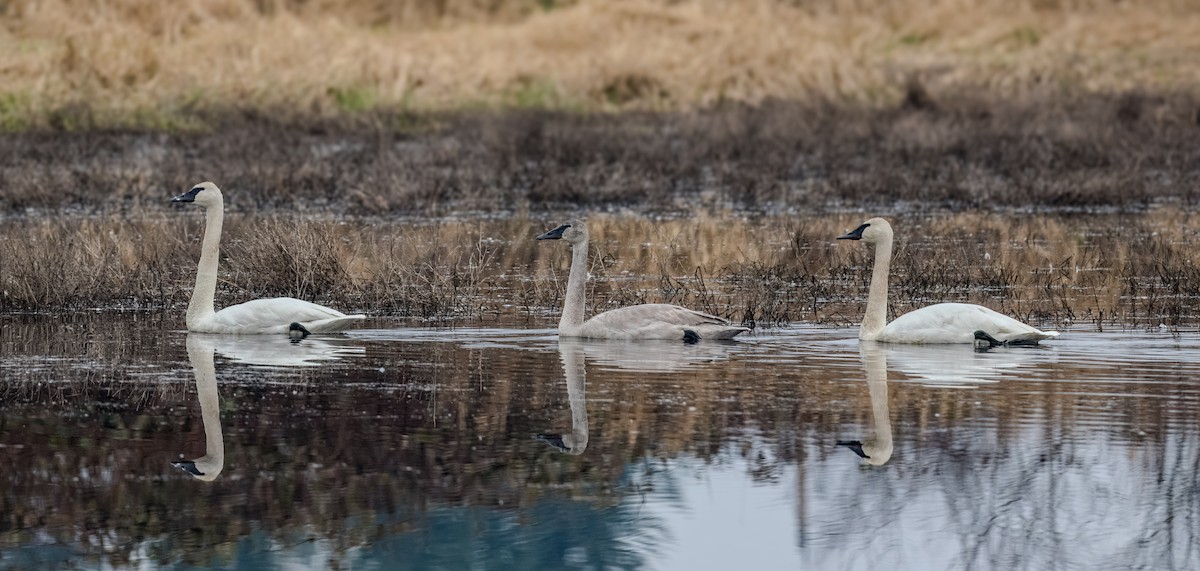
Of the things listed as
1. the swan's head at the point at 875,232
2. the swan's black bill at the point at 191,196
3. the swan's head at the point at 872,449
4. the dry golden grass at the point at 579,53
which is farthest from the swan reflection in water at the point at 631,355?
the dry golden grass at the point at 579,53

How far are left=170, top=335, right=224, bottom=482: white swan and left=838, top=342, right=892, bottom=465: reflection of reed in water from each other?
243 cm

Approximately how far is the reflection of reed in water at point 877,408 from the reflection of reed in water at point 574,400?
41.2 inches

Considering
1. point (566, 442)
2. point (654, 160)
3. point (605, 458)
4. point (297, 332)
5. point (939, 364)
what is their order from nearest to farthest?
point (605, 458), point (566, 442), point (939, 364), point (297, 332), point (654, 160)

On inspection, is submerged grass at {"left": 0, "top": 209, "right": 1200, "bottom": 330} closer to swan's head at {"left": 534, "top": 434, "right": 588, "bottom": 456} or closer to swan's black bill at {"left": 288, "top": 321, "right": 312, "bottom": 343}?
swan's black bill at {"left": 288, "top": 321, "right": 312, "bottom": 343}

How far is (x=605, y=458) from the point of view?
25.4 ft

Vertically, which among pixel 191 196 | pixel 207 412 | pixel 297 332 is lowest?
pixel 207 412

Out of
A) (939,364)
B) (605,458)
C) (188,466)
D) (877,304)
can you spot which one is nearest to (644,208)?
(877,304)

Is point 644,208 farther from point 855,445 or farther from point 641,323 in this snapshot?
point 855,445

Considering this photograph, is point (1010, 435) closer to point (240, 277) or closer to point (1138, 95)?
point (240, 277)

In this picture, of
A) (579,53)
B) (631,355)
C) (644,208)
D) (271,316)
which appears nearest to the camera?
(631,355)

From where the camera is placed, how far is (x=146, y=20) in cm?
3584

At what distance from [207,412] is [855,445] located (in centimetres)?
284

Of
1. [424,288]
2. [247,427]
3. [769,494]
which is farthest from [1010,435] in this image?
[424,288]

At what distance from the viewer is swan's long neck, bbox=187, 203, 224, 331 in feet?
38.6
